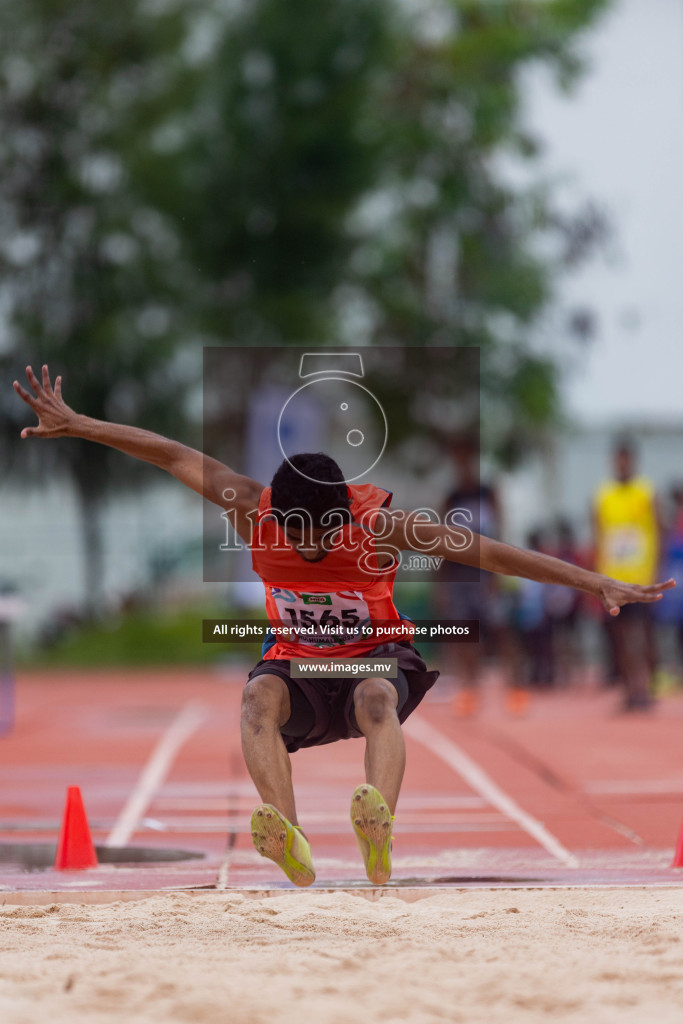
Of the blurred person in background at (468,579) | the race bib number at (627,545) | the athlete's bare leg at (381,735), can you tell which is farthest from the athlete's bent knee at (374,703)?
the race bib number at (627,545)

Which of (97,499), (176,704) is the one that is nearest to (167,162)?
(97,499)

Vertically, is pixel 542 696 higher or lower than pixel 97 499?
lower

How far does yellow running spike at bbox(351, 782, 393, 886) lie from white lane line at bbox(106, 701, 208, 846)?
207 cm

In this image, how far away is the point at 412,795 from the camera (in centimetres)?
779

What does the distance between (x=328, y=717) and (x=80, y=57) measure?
1963cm

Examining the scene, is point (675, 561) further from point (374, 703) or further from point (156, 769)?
point (374, 703)

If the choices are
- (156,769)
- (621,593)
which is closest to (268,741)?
(621,593)

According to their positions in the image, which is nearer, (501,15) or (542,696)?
(542,696)

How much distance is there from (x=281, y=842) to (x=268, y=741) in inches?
14.7

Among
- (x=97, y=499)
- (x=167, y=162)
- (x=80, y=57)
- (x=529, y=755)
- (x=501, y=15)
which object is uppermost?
(x=501, y=15)

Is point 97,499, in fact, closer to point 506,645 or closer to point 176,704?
point 176,704

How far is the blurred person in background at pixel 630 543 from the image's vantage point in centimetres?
1155

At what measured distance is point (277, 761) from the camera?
4.66 meters

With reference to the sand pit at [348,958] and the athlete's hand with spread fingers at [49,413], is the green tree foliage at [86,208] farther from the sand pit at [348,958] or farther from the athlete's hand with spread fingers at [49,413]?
the sand pit at [348,958]
